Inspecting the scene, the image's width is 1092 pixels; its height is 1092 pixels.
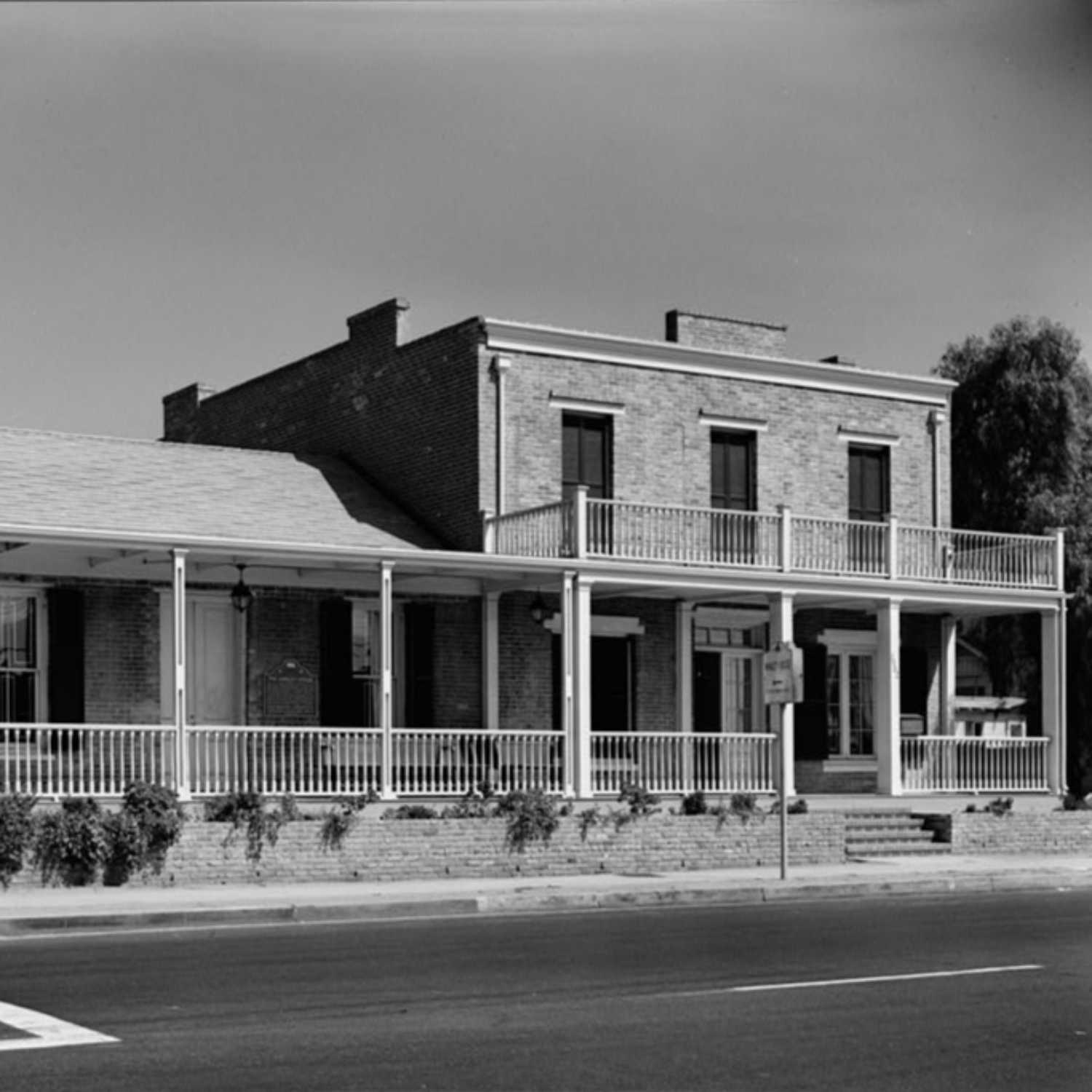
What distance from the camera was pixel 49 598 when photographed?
79.1 ft

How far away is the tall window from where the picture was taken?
23.9 metres

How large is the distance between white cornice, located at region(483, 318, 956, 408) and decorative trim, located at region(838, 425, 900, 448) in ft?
1.97

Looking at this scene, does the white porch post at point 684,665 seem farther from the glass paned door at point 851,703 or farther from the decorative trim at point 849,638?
the glass paned door at point 851,703

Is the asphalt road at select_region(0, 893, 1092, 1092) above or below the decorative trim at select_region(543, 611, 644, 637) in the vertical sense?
below

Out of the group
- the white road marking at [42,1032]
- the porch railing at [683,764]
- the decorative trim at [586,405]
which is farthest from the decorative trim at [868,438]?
the white road marking at [42,1032]

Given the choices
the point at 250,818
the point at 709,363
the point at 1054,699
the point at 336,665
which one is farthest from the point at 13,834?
the point at 1054,699

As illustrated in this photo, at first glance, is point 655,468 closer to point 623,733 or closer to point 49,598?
point 623,733

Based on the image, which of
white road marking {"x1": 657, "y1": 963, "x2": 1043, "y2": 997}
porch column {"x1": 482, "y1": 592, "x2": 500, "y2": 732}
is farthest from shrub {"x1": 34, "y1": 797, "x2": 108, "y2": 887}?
white road marking {"x1": 657, "y1": 963, "x2": 1043, "y2": 997}

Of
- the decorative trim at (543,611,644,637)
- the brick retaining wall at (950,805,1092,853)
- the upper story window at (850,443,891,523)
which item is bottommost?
the brick retaining wall at (950,805,1092,853)

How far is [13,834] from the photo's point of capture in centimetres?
1941

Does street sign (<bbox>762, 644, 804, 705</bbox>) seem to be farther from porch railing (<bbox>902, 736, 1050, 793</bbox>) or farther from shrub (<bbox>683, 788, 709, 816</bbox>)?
porch railing (<bbox>902, 736, 1050, 793</bbox>)

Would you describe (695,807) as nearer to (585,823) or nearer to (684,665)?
(585,823)

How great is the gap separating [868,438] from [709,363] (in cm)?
342

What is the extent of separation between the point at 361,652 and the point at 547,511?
10.5 ft
